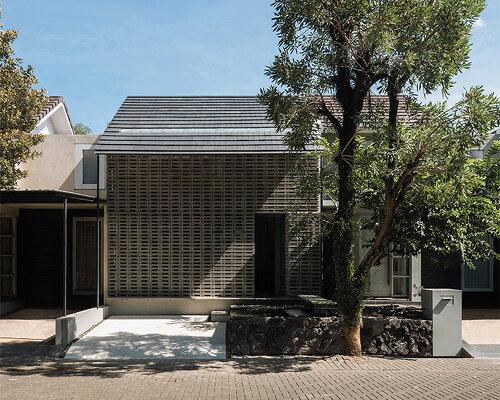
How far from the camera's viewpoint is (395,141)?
825 cm

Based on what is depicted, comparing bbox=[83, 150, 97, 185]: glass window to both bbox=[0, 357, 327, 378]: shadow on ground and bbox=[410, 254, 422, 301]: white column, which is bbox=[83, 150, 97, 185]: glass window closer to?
bbox=[0, 357, 327, 378]: shadow on ground

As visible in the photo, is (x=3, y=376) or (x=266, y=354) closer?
(x=3, y=376)

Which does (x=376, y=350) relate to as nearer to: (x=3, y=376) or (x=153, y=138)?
(x=3, y=376)

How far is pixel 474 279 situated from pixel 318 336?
727 cm

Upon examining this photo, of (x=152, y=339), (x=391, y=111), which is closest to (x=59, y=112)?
(x=152, y=339)

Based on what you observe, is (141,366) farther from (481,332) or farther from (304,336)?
(481,332)

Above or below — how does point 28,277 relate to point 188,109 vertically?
below

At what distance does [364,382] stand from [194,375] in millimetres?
2917

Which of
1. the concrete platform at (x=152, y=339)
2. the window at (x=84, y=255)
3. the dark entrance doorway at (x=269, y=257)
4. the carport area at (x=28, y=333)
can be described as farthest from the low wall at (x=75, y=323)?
the dark entrance doorway at (x=269, y=257)

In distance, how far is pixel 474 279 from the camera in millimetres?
13789

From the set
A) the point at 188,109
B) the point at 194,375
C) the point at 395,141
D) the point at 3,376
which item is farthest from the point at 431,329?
the point at 188,109

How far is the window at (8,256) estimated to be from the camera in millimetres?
13070

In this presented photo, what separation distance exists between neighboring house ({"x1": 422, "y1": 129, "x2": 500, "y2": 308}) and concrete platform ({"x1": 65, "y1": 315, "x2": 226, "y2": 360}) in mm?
7008

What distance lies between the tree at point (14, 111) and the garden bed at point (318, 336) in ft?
24.4
